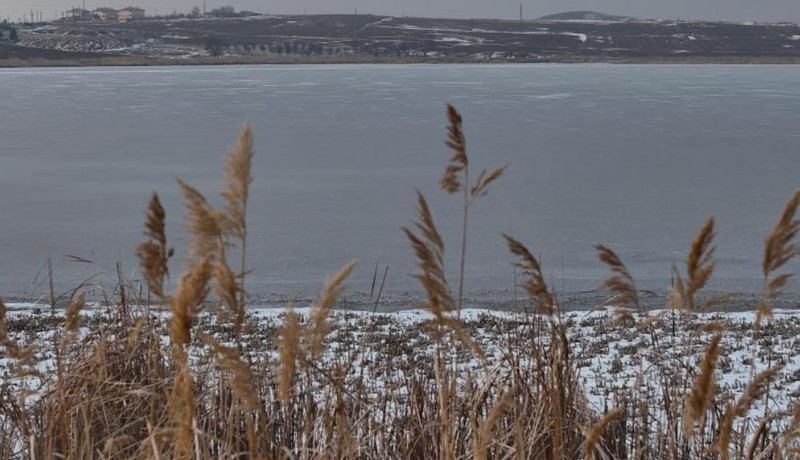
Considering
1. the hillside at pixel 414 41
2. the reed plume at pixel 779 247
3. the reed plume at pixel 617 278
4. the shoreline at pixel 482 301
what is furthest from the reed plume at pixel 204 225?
the hillside at pixel 414 41

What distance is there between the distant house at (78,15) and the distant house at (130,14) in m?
4.89

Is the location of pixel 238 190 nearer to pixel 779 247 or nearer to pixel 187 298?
pixel 187 298

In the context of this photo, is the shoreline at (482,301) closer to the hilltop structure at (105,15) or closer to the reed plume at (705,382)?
the reed plume at (705,382)

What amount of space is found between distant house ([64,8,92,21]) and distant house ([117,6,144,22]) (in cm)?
489

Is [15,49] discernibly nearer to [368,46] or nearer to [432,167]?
[368,46]

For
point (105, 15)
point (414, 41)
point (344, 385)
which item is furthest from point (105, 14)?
point (344, 385)

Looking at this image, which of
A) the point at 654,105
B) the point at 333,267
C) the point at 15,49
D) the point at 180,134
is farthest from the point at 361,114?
the point at 15,49

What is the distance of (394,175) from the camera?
1655 centimetres

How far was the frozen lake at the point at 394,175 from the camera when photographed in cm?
1046

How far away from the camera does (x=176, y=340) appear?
1490 mm

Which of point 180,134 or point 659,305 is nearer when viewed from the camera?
point 659,305

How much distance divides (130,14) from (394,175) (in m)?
161

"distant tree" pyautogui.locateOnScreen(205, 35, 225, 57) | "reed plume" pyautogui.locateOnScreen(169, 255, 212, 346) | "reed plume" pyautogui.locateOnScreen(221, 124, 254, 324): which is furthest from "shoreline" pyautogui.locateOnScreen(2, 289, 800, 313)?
"distant tree" pyautogui.locateOnScreen(205, 35, 225, 57)

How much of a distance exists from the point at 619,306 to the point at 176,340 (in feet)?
3.52
